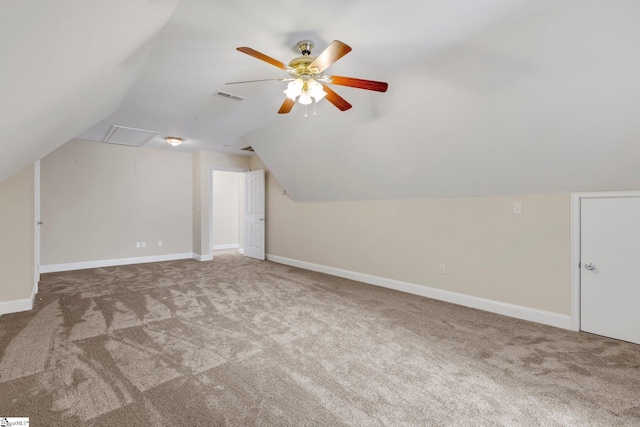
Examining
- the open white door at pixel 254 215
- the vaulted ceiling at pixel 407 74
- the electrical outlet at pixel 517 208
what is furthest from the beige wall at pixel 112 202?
the electrical outlet at pixel 517 208

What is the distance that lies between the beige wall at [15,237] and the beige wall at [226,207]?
17.7 ft

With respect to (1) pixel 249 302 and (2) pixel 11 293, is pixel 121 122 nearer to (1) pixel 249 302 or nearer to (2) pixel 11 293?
(2) pixel 11 293

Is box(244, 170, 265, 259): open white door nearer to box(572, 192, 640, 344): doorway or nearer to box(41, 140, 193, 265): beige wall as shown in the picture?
box(41, 140, 193, 265): beige wall

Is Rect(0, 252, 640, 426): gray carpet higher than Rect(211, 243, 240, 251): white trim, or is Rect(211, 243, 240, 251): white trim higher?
Rect(211, 243, 240, 251): white trim

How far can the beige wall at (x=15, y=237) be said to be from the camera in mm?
3338

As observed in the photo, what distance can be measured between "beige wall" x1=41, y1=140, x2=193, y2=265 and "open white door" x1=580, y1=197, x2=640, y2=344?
24.7ft

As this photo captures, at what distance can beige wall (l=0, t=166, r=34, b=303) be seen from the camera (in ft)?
11.0

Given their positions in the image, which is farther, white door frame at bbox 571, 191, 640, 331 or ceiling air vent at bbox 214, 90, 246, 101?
ceiling air vent at bbox 214, 90, 246, 101

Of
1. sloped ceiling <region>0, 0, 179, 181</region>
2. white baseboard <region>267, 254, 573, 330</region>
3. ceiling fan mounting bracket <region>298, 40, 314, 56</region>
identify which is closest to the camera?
sloped ceiling <region>0, 0, 179, 181</region>

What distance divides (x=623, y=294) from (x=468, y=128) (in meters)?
2.14

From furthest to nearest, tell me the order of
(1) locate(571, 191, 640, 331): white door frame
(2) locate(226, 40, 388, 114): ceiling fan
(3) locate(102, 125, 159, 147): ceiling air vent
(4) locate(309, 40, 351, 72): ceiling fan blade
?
(3) locate(102, 125, 159, 147): ceiling air vent
(1) locate(571, 191, 640, 331): white door frame
(2) locate(226, 40, 388, 114): ceiling fan
(4) locate(309, 40, 351, 72): ceiling fan blade

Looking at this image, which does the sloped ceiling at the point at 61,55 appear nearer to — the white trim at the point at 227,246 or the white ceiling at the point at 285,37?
the white ceiling at the point at 285,37

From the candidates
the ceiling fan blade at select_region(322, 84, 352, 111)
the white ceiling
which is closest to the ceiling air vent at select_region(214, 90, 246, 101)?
the white ceiling

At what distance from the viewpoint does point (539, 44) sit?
86.7 inches
